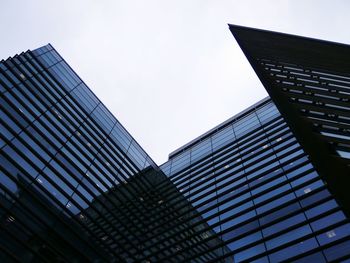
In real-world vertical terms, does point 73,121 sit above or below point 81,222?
above

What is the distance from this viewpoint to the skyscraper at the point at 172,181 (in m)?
17.5

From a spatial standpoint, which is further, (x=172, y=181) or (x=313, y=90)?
(x=172, y=181)

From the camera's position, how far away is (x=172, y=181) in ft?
120

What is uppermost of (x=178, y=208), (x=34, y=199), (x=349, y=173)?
(x=34, y=199)

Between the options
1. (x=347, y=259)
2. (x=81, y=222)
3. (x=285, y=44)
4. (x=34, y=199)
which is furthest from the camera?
(x=285, y=44)

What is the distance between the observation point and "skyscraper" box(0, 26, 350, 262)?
1752cm

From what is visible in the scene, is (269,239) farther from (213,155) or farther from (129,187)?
(213,155)

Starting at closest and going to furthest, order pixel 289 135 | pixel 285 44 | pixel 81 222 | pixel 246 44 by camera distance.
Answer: pixel 81 222 → pixel 289 135 → pixel 246 44 → pixel 285 44

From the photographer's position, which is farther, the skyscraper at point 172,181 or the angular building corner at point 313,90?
the skyscraper at point 172,181

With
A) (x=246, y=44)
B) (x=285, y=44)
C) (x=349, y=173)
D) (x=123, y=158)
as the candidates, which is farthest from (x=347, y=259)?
(x=285, y=44)

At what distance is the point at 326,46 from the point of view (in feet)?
132

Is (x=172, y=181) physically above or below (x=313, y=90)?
above

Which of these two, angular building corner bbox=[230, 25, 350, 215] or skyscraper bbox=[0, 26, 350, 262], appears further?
skyscraper bbox=[0, 26, 350, 262]

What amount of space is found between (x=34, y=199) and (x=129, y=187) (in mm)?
11398
